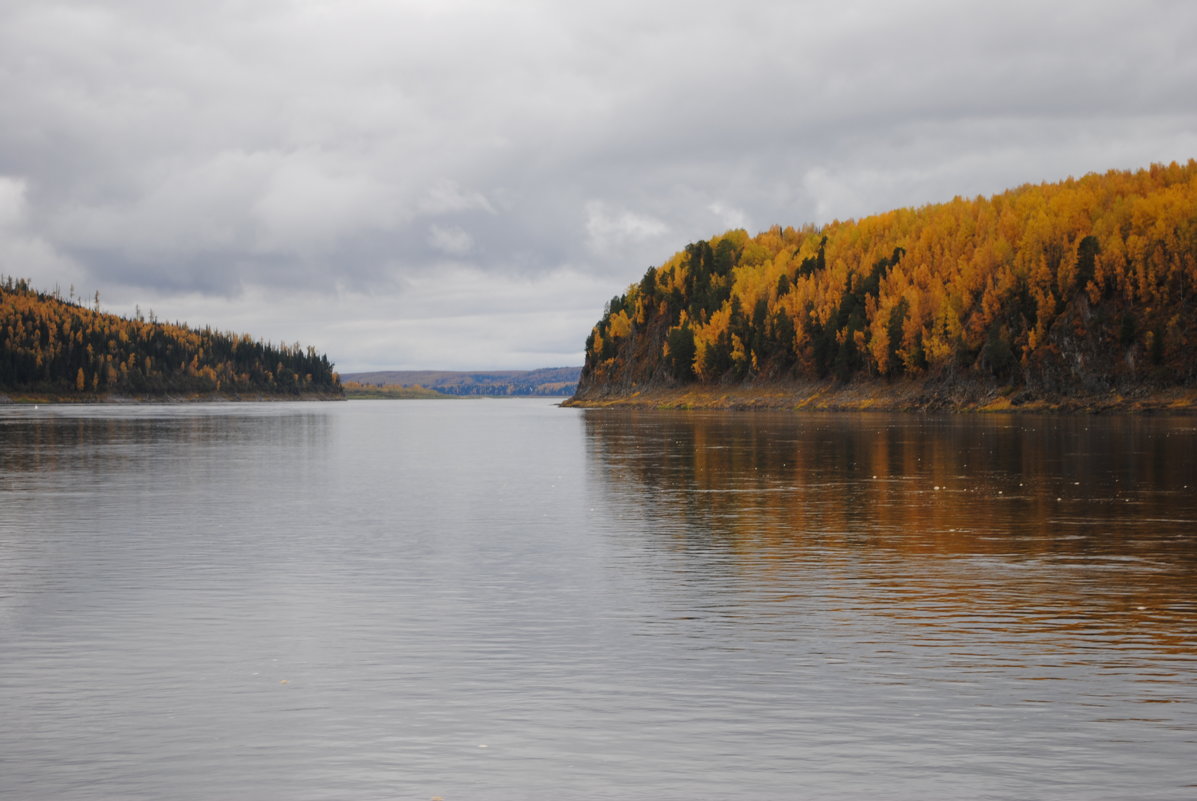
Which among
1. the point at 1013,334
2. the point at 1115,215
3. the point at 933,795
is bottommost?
the point at 933,795

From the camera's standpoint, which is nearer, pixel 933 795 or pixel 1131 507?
pixel 933 795

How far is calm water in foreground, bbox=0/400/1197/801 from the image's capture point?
10492 millimetres

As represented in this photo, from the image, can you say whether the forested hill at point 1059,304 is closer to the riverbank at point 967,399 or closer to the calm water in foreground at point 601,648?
the riverbank at point 967,399

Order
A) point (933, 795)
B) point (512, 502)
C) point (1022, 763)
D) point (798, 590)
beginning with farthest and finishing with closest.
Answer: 1. point (512, 502)
2. point (798, 590)
3. point (1022, 763)
4. point (933, 795)

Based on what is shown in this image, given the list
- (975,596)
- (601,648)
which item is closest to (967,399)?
(975,596)

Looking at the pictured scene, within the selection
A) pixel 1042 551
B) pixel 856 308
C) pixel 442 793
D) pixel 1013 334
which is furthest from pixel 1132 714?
pixel 856 308

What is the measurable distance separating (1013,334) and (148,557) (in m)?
160

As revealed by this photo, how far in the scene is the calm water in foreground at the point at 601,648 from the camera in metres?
10.5

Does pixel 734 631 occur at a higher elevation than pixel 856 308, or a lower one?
lower

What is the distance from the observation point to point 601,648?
602 inches

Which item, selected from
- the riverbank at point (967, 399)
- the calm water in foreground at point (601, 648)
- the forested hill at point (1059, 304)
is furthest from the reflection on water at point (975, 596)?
the forested hill at point (1059, 304)

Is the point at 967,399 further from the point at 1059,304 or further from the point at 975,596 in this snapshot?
the point at 975,596

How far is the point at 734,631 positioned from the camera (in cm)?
1628

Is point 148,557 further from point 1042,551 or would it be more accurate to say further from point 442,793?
point 1042,551
